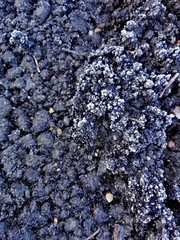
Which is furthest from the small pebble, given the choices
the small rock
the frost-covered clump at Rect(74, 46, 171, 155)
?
the frost-covered clump at Rect(74, 46, 171, 155)

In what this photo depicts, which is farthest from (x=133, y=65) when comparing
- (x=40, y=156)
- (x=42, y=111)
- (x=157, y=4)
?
(x=40, y=156)

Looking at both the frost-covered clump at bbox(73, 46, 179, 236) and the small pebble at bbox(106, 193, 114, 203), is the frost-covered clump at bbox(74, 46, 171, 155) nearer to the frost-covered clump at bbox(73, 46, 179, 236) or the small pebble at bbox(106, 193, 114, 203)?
the frost-covered clump at bbox(73, 46, 179, 236)

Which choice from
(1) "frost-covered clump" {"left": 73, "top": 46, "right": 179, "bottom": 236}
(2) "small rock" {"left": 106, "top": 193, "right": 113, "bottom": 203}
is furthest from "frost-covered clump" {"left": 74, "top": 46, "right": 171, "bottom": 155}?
(2) "small rock" {"left": 106, "top": 193, "right": 113, "bottom": 203}

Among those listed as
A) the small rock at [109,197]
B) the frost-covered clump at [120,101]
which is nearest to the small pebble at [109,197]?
the small rock at [109,197]

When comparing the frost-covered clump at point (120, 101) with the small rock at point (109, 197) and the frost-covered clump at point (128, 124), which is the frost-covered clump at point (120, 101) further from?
the small rock at point (109, 197)

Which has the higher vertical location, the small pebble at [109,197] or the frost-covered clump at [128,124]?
the frost-covered clump at [128,124]

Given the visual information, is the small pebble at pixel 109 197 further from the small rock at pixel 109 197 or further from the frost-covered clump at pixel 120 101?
the frost-covered clump at pixel 120 101

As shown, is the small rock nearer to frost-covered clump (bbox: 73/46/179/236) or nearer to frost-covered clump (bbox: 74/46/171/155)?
frost-covered clump (bbox: 73/46/179/236)

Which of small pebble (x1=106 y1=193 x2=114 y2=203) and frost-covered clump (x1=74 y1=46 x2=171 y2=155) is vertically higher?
frost-covered clump (x1=74 y1=46 x2=171 y2=155)

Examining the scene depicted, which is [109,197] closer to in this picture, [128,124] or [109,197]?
[109,197]
